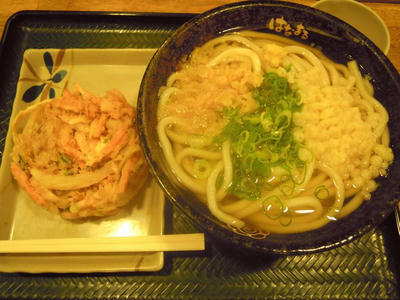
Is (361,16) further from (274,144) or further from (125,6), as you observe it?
(125,6)

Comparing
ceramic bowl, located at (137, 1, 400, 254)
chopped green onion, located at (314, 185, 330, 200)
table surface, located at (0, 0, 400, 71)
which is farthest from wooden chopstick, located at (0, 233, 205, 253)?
table surface, located at (0, 0, 400, 71)

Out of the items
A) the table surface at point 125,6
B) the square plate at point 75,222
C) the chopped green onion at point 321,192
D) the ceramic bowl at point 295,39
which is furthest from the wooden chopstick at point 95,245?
the table surface at point 125,6

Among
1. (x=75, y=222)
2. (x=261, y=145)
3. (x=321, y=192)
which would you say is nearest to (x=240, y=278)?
(x=321, y=192)

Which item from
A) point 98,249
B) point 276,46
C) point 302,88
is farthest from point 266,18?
point 98,249

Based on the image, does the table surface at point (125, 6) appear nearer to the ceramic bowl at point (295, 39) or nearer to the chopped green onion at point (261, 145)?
the ceramic bowl at point (295, 39)

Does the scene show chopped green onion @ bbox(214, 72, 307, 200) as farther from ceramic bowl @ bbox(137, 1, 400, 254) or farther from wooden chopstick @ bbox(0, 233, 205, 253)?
wooden chopstick @ bbox(0, 233, 205, 253)

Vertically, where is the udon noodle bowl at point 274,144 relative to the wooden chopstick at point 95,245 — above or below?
above

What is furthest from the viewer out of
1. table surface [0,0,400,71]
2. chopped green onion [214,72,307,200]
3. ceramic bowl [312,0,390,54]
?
table surface [0,0,400,71]
